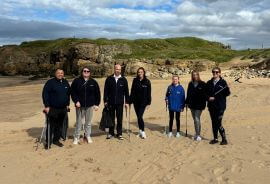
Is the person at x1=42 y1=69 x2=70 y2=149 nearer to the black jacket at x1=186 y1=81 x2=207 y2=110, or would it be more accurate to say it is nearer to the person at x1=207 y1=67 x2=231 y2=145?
the black jacket at x1=186 y1=81 x2=207 y2=110

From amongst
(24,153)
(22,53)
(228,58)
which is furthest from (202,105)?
(22,53)

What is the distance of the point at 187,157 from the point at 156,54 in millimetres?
39014

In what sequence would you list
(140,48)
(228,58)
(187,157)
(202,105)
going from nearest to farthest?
(187,157) → (202,105) → (228,58) → (140,48)

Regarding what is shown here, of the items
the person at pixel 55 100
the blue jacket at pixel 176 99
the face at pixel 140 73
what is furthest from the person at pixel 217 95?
the person at pixel 55 100

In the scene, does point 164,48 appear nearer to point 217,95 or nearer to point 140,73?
point 140,73

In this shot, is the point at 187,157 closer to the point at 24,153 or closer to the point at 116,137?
the point at 116,137

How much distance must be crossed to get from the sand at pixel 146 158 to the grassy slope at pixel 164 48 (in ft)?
107

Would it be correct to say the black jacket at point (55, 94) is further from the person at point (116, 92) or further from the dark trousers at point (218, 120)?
the dark trousers at point (218, 120)

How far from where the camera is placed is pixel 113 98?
10953 mm

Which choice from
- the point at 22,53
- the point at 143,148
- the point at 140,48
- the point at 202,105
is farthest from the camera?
the point at 22,53

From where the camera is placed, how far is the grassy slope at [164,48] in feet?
153

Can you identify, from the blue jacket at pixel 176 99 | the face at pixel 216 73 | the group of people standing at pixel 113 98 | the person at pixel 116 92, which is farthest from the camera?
the blue jacket at pixel 176 99

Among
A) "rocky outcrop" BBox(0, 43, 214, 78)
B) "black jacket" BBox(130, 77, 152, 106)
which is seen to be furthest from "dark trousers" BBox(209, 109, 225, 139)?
"rocky outcrop" BBox(0, 43, 214, 78)

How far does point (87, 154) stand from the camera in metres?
9.45
